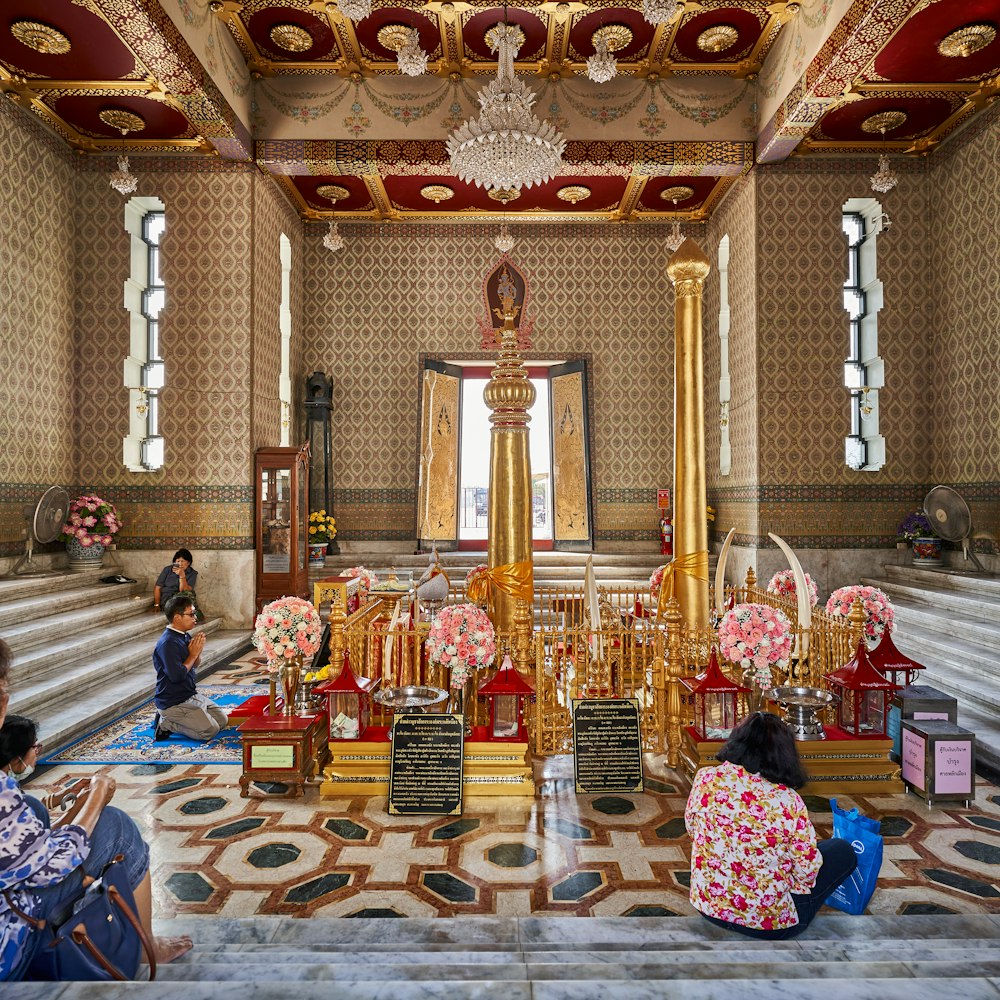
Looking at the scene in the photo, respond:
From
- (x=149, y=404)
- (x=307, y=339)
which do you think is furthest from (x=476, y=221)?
(x=149, y=404)

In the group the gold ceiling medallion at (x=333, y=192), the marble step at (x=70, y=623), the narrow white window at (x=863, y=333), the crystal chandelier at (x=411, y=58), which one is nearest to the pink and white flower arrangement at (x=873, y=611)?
the narrow white window at (x=863, y=333)

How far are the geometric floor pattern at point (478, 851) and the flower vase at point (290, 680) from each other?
508mm

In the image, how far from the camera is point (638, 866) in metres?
3.22

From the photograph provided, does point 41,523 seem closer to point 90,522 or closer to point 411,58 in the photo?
point 90,522

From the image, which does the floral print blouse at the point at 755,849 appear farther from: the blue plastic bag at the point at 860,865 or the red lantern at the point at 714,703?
the red lantern at the point at 714,703

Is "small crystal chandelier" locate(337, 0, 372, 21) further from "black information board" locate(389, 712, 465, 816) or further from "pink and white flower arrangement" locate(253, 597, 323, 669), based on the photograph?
"black information board" locate(389, 712, 465, 816)

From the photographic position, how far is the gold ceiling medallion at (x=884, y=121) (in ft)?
27.6

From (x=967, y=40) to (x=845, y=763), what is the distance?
7.33m

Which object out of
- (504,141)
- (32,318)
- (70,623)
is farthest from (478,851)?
(32,318)

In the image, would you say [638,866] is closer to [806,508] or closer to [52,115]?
[806,508]

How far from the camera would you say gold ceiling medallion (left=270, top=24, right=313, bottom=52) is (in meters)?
8.08

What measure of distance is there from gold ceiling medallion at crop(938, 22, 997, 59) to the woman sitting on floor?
9.27m

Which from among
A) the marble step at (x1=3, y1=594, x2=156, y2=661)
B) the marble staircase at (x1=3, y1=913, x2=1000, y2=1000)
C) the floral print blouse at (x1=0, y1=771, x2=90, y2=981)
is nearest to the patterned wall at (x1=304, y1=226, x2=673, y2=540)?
the marble step at (x1=3, y1=594, x2=156, y2=661)

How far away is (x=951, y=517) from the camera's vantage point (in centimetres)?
834
